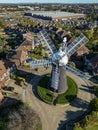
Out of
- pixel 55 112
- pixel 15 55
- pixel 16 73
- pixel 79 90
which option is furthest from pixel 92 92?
pixel 15 55

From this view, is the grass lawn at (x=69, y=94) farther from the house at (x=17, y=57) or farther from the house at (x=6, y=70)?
the house at (x=17, y=57)

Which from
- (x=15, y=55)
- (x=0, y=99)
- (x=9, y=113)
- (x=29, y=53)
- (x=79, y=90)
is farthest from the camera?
(x=29, y=53)

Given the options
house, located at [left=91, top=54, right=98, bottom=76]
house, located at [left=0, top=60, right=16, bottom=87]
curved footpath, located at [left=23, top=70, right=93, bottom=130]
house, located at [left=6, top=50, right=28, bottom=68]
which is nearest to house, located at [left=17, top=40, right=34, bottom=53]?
house, located at [left=6, top=50, right=28, bottom=68]

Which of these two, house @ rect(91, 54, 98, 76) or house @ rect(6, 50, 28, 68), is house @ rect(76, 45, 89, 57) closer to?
house @ rect(91, 54, 98, 76)

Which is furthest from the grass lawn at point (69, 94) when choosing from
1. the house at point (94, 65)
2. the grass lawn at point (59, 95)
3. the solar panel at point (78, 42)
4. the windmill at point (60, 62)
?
the solar panel at point (78, 42)

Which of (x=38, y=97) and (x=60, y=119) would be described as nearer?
(x=60, y=119)

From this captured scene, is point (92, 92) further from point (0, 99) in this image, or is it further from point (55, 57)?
point (0, 99)

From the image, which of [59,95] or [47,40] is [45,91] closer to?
[59,95]
